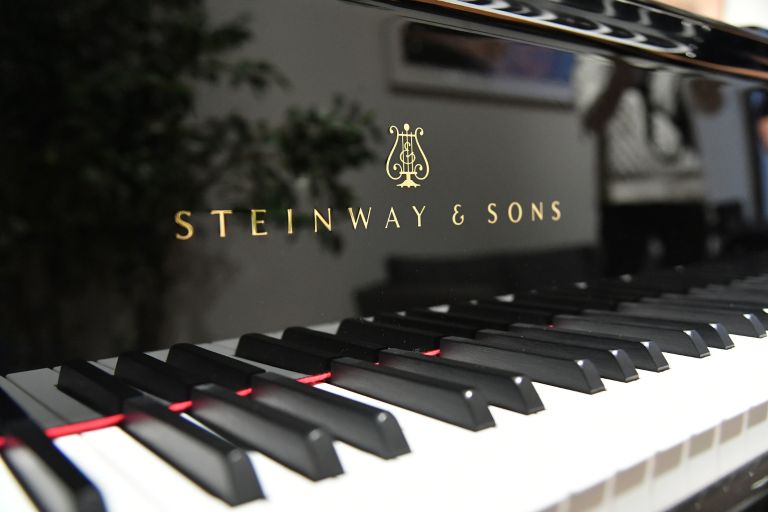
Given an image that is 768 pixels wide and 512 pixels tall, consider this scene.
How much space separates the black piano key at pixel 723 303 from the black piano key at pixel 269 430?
769 millimetres

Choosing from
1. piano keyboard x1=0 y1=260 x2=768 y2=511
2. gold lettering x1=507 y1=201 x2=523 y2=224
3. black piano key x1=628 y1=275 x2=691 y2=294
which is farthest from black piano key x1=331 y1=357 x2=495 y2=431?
black piano key x1=628 y1=275 x2=691 y2=294

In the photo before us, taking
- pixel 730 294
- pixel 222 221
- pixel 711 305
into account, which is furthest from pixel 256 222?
pixel 730 294

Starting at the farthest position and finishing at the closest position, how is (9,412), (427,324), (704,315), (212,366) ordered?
(704,315) → (427,324) → (212,366) → (9,412)

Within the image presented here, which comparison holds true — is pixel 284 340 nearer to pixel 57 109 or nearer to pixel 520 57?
pixel 57 109

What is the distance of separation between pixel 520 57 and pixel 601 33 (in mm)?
147

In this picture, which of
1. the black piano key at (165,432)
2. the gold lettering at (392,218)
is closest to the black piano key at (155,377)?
the black piano key at (165,432)

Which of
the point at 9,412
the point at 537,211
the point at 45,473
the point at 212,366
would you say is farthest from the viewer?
the point at 537,211

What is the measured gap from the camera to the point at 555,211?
3.73 ft

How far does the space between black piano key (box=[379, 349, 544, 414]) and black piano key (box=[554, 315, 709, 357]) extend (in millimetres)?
251

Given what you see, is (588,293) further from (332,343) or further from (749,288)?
(332,343)

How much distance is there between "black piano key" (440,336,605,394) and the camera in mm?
697

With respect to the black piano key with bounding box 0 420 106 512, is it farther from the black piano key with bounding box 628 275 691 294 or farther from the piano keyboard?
the black piano key with bounding box 628 275 691 294

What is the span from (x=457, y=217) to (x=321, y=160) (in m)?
0.24

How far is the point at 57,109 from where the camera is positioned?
0.63 m
